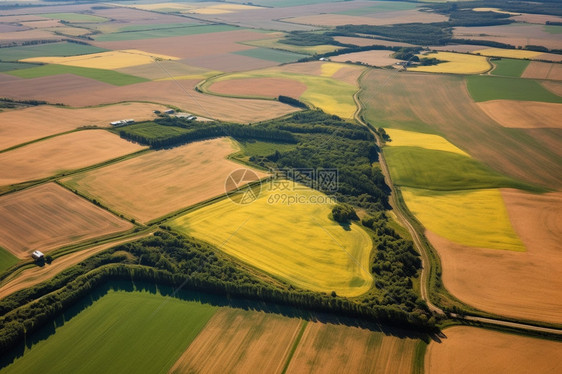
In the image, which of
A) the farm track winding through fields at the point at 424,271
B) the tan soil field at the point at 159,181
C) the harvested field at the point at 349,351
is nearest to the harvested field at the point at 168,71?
the tan soil field at the point at 159,181

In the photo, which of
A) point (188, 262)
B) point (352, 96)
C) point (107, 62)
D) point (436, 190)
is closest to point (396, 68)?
point (352, 96)

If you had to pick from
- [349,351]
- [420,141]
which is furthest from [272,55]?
[349,351]

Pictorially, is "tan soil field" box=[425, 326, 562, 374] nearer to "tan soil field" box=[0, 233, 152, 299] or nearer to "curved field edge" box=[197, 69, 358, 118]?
"tan soil field" box=[0, 233, 152, 299]

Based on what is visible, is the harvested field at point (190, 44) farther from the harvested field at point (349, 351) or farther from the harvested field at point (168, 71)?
the harvested field at point (349, 351)

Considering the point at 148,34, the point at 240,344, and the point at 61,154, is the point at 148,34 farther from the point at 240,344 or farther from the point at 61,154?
the point at 240,344
